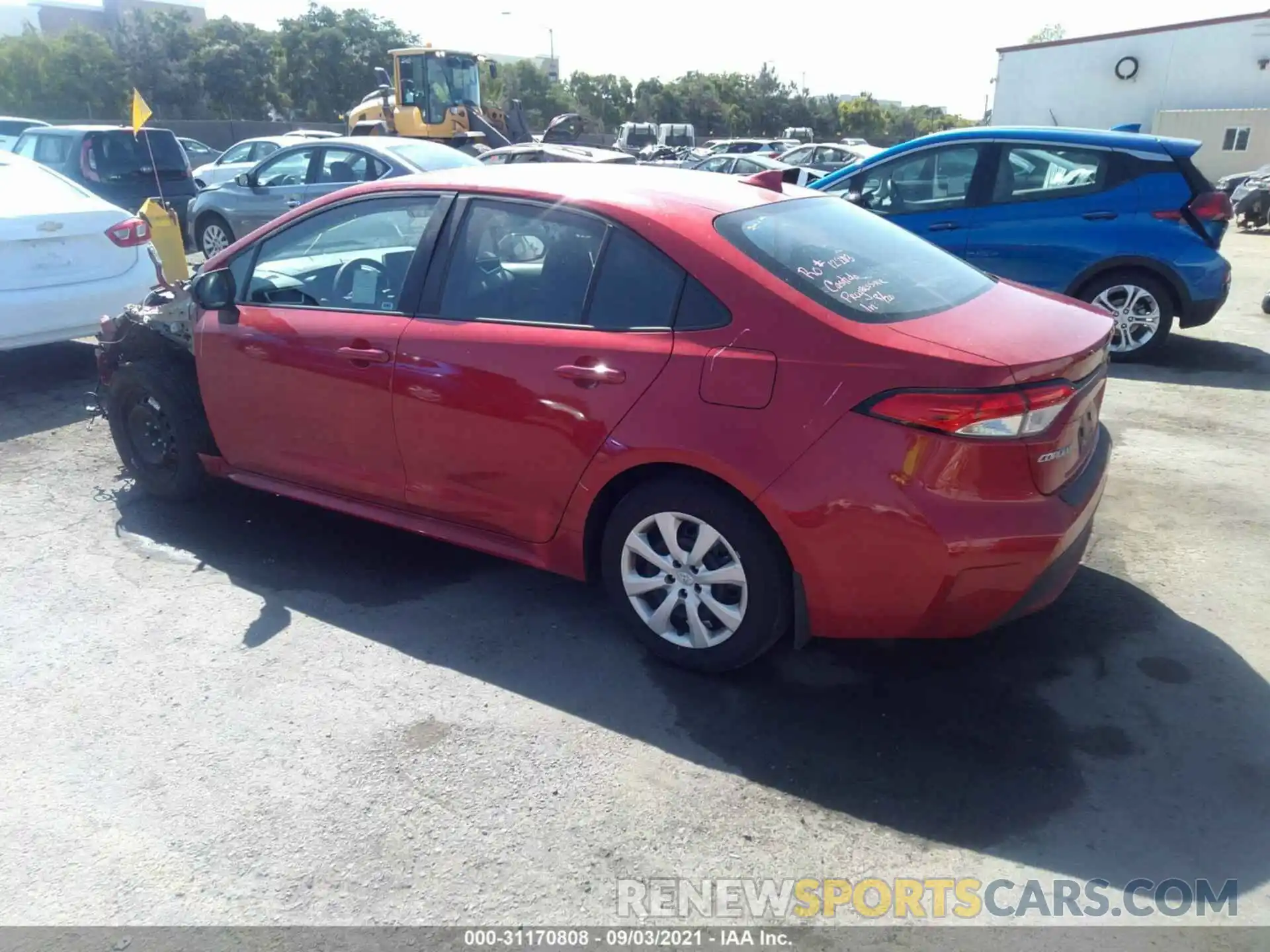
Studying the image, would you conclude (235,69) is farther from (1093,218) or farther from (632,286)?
(632,286)

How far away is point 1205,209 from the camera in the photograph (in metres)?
7.15

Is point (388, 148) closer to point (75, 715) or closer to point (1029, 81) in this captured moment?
point (75, 715)

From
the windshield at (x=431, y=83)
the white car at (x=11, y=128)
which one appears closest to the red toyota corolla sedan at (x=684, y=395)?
the white car at (x=11, y=128)

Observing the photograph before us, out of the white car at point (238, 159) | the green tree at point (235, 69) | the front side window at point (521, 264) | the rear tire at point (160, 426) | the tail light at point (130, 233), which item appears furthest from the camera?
the green tree at point (235, 69)

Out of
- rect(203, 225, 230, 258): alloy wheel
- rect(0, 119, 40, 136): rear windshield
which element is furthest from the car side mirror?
rect(0, 119, 40, 136): rear windshield

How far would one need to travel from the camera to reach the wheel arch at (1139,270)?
7250mm

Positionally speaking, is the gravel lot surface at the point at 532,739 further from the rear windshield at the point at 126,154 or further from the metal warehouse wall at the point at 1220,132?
the metal warehouse wall at the point at 1220,132

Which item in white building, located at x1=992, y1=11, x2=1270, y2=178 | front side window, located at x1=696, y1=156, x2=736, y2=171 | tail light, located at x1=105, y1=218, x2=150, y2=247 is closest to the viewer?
tail light, located at x1=105, y1=218, x2=150, y2=247

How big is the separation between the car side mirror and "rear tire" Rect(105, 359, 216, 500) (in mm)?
574

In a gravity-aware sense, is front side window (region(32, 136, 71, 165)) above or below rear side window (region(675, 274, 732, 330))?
above

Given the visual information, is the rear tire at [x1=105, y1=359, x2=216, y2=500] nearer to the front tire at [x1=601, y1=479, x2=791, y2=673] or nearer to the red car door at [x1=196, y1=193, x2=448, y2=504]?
the red car door at [x1=196, y1=193, x2=448, y2=504]

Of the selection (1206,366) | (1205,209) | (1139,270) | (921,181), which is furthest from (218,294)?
(1206,366)

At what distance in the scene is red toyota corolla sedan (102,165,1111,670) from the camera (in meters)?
2.89

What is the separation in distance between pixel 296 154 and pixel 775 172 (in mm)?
8470
